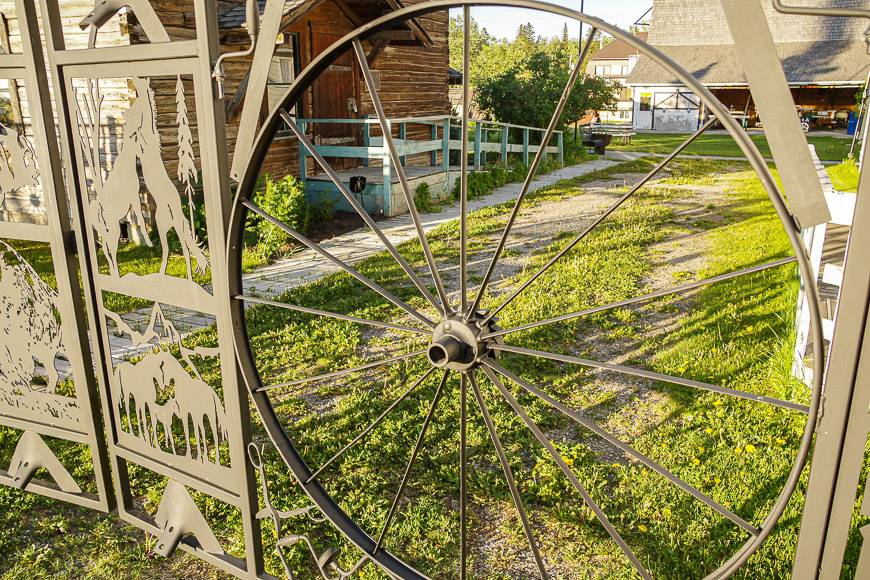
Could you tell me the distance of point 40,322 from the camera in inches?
124

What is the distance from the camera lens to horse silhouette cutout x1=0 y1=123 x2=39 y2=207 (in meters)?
2.95

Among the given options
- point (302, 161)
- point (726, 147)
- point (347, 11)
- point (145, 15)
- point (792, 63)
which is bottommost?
point (726, 147)

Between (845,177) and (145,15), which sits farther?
(845,177)

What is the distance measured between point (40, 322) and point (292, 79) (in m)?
8.40

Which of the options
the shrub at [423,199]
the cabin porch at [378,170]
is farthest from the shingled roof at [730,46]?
the shrub at [423,199]

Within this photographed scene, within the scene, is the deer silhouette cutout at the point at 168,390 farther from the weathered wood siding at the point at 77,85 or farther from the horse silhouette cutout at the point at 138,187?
the weathered wood siding at the point at 77,85

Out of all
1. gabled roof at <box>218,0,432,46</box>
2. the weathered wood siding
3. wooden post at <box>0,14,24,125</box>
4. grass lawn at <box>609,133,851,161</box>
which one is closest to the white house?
grass lawn at <box>609,133,851,161</box>

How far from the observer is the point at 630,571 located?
9.67ft

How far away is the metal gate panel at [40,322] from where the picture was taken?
9.08ft

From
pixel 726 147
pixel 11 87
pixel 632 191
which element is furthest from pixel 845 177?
pixel 726 147

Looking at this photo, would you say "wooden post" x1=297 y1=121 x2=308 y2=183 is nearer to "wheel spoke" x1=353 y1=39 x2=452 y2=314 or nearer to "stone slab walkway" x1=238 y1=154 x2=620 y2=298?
"stone slab walkway" x1=238 y1=154 x2=620 y2=298

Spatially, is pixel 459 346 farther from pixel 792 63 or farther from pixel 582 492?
pixel 792 63

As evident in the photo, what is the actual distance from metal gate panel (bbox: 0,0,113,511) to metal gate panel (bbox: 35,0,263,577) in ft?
0.43

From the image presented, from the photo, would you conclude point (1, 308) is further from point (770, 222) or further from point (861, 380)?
point (770, 222)
